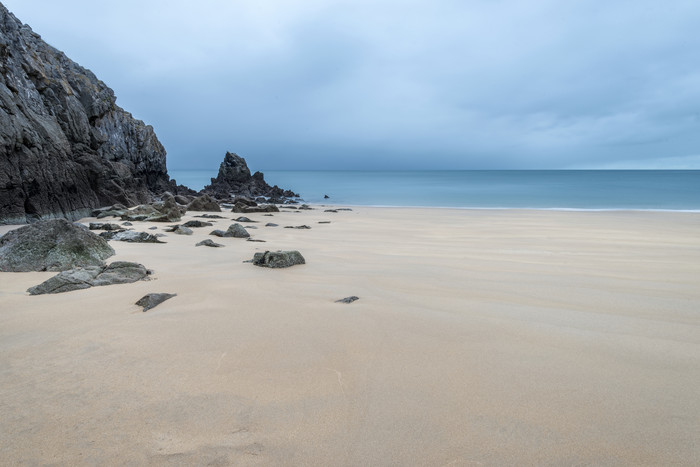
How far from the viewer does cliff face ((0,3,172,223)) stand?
9.71 m

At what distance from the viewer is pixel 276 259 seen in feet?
13.8

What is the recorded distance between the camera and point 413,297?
308 centimetres

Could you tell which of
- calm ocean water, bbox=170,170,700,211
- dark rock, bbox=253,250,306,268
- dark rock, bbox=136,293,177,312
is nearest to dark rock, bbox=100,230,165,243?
dark rock, bbox=253,250,306,268

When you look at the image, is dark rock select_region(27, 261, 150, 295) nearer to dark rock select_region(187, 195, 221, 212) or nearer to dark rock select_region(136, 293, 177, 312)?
dark rock select_region(136, 293, 177, 312)

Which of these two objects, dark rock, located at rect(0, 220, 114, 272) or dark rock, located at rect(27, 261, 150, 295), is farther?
dark rock, located at rect(0, 220, 114, 272)

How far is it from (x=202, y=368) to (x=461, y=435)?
1.20m

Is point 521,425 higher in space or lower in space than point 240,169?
lower

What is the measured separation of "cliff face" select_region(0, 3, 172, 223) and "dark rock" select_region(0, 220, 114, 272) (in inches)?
288

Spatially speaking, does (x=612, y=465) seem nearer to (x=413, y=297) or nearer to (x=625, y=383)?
(x=625, y=383)

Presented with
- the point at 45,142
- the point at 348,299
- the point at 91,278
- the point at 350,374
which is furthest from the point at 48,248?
the point at 45,142

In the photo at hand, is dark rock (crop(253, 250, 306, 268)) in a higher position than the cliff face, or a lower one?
lower

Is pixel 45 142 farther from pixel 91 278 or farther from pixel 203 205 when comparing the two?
pixel 91 278

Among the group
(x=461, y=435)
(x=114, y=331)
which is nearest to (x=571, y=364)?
(x=461, y=435)

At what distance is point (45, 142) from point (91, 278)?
35.9 feet
